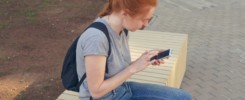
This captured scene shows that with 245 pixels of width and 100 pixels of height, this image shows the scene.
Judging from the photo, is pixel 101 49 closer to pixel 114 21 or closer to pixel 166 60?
pixel 114 21

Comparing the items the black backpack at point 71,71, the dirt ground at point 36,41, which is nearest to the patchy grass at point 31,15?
the dirt ground at point 36,41

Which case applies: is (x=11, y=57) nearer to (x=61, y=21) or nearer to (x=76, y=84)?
(x=61, y=21)

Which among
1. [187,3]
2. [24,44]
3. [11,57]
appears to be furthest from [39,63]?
[187,3]

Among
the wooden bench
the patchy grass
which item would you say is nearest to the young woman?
the wooden bench

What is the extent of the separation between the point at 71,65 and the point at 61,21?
4768 mm

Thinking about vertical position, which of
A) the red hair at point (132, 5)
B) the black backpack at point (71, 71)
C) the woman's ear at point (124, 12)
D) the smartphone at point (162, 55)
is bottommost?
the black backpack at point (71, 71)

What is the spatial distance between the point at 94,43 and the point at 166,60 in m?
2.01

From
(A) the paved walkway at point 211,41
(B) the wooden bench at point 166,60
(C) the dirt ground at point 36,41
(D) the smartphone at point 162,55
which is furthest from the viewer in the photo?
(A) the paved walkway at point 211,41

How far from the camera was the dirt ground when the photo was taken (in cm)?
428

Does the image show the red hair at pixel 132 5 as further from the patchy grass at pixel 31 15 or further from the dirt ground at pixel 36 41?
the patchy grass at pixel 31 15

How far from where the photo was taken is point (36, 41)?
578cm

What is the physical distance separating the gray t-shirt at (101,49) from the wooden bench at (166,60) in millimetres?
930

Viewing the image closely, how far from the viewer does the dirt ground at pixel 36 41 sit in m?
4.28

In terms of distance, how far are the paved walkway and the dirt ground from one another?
59.6 inches
